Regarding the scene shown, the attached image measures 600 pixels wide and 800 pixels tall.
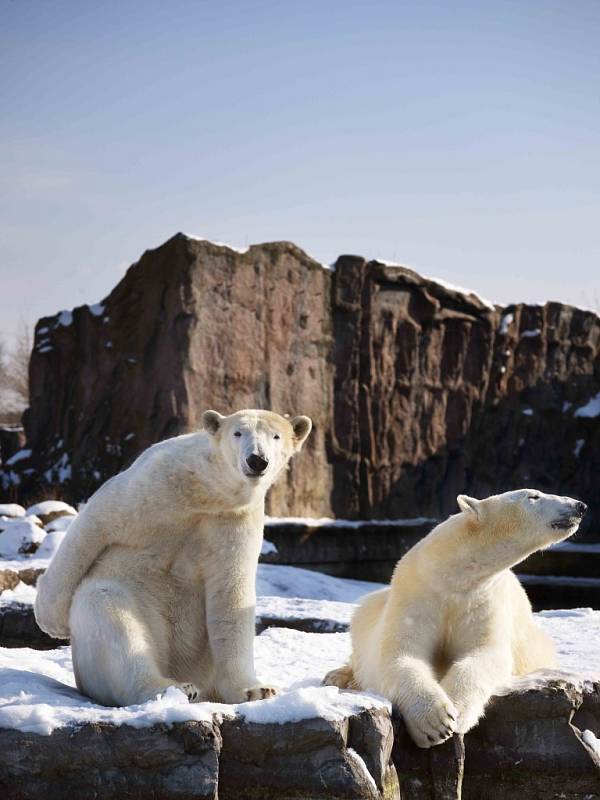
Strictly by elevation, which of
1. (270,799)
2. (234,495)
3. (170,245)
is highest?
(170,245)

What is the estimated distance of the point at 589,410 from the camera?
61.8ft

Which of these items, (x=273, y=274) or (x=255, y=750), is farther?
(x=273, y=274)

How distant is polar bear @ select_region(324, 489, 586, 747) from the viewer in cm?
365

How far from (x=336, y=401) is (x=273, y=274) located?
7.54ft

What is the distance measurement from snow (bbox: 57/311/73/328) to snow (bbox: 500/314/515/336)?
7.53 meters

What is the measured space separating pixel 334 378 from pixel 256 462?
11994 mm

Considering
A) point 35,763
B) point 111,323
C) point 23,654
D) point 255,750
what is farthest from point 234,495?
point 111,323

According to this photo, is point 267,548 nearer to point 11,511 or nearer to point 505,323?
point 11,511

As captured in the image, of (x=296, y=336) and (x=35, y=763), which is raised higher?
(x=296, y=336)

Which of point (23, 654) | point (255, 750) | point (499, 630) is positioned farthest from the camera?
point (23, 654)

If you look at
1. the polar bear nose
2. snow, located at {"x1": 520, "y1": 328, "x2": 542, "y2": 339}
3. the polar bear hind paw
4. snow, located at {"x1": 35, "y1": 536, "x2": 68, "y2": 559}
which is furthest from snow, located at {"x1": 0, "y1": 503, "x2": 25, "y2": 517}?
snow, located at {"x1": 520, "y1": 328, "x2": 542, "y2": 339}

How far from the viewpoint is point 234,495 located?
11.7 feet

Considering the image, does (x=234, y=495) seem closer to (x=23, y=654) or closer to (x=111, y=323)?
(x=23, y=654)

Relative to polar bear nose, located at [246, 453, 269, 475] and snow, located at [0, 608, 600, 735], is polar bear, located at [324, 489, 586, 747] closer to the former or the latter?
snow, located at [0, 608, 600, 735]
